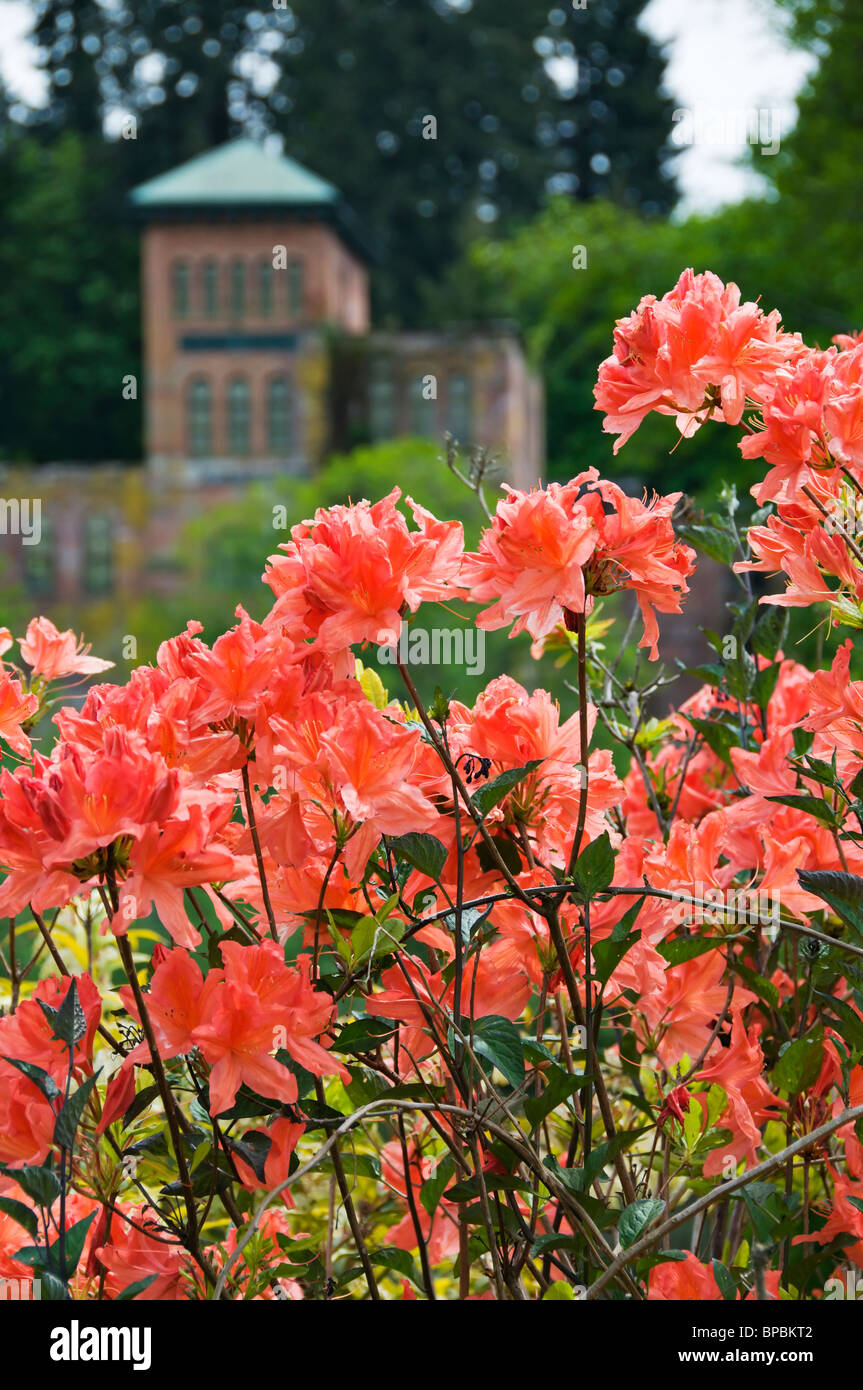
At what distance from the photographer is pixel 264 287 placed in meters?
18.3

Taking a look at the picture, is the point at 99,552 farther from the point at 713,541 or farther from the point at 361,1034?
the point at 361,1034

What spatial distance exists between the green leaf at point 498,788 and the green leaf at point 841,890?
0.54ft

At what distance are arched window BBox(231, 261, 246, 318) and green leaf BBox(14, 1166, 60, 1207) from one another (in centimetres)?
1854

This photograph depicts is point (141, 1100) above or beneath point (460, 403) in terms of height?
beneath

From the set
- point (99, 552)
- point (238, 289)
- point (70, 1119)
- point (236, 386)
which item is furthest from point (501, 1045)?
point (238, 289)

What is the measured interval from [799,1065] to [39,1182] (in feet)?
1.49

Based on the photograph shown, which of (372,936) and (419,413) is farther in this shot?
(419,413)

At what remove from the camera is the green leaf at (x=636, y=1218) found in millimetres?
817

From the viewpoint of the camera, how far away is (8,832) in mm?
755

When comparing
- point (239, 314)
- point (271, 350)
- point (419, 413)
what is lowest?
point (419, 413)

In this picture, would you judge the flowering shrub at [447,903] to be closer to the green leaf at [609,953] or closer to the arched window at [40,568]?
the green leaf at [609,953]

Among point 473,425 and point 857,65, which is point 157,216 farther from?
point 857,65

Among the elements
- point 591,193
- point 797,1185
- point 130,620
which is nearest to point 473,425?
point 130,620
